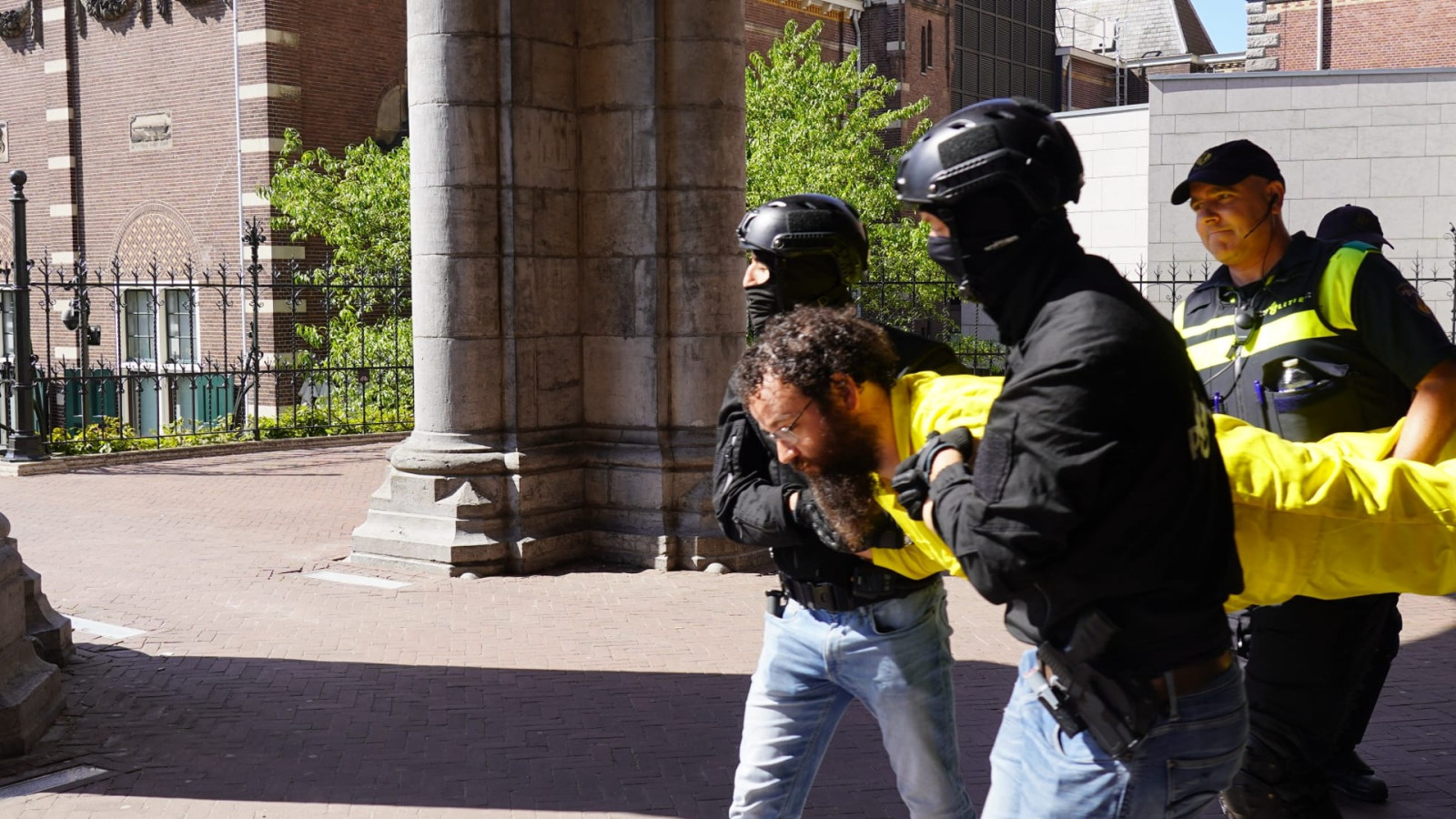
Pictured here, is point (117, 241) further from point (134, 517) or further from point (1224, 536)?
point (1224, 536)

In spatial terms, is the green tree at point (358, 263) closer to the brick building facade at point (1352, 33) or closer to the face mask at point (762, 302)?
the face mask at point (762, 302)

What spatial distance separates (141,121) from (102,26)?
5.93 ft

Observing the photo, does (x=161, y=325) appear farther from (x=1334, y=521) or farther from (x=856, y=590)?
(x=1334, y=521)

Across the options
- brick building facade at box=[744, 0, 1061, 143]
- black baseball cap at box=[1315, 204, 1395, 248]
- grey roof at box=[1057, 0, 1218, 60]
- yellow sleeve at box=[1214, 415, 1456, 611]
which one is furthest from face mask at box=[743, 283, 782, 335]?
grey roof at box=[1057, 0, 1218, 60]

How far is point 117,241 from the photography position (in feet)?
84.0

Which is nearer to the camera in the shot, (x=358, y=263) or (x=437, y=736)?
(x=437, y=736)

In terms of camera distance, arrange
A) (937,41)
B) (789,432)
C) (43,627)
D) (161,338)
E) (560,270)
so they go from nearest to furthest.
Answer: (789,432), (43,627), (560,270), (161,338), (937,41)

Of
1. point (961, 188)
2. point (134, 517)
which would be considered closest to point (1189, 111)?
point (134, 517)

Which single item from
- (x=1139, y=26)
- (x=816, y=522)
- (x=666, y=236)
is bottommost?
(x=816, y=522)

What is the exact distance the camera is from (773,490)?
9.88ft

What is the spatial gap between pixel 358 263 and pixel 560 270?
466 inches

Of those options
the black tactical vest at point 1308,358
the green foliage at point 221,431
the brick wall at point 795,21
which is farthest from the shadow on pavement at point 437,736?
the brick wall at point 795,21

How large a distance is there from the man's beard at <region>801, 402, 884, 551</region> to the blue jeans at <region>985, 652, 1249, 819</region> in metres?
0.45

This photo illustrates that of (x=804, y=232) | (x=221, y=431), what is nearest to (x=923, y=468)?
(x=804, y=232)
